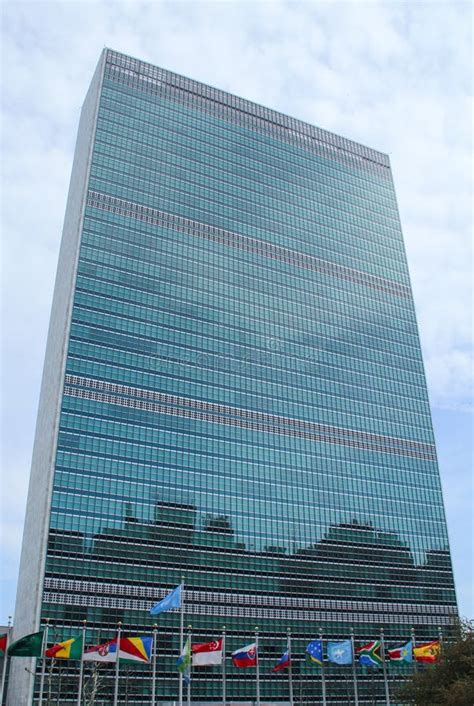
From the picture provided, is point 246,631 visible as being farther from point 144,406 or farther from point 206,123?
point 206,123

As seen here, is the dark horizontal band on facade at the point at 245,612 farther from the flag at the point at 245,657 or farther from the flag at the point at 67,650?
the flag at the point at 245,657

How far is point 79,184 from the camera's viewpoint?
130250mm

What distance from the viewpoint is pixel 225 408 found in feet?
391

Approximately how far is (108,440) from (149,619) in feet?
86.6

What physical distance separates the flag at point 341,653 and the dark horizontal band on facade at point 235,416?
169 feet

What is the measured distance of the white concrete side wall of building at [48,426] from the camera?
300 ft

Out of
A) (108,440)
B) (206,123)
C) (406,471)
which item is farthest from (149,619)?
(206,123)

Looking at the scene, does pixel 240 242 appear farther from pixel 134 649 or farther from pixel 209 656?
pixel 209 656

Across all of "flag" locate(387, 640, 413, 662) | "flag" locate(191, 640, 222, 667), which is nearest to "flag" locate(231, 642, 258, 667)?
"flag" locate(191, 640, 222, 667)

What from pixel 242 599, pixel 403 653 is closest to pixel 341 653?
pixel 403 653

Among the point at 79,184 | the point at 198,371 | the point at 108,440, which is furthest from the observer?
the point at 79,184

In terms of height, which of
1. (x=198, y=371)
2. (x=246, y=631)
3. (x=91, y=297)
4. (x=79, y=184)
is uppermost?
Result: (x=79, y=184)

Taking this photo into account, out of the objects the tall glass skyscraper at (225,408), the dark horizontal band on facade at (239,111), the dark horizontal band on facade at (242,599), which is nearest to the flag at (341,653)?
the tall glass skyscraper at (225,408)

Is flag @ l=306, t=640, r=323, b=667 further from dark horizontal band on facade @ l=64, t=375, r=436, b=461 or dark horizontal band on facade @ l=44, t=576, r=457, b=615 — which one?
dark horizontal band on facade @ l=64, t=375, r=436, b=461
